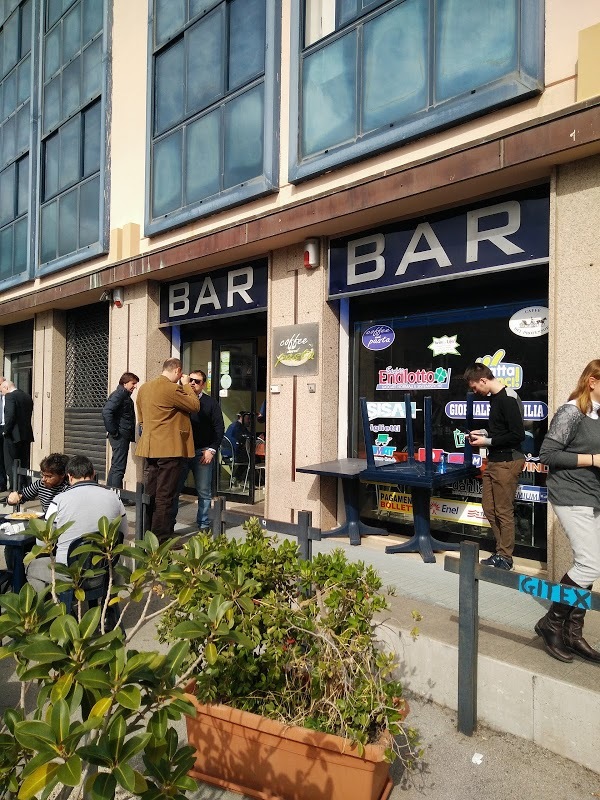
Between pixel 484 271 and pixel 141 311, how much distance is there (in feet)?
19.5

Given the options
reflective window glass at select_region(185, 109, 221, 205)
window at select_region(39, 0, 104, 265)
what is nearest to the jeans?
reflective window glass at select_region(185, 109, 221, 205)

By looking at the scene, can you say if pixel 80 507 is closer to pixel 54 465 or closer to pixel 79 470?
pixel 79 470

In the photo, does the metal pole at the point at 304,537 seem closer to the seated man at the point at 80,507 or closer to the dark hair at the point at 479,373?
the seated man at the point at 80,507

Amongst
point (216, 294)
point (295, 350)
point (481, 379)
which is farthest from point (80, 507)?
point (216, 294)

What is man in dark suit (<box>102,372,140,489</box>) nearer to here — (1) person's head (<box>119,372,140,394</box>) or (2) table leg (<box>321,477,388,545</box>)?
(1) person's head (<box>119,372,140,394</box>)

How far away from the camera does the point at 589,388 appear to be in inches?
143

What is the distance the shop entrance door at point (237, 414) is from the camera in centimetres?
906

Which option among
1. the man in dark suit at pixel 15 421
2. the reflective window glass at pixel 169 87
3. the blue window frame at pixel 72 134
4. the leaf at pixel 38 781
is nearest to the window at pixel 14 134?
the blue window frame at pixel 72 134

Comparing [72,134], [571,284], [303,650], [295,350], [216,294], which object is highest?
[72,134]

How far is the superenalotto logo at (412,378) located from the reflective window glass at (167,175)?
14.2ft

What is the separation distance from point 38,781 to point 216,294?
7.72 meters

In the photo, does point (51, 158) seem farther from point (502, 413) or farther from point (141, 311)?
point (502, 413)

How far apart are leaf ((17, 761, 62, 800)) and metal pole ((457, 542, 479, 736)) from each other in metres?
2.24

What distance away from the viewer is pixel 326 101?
6898mm
